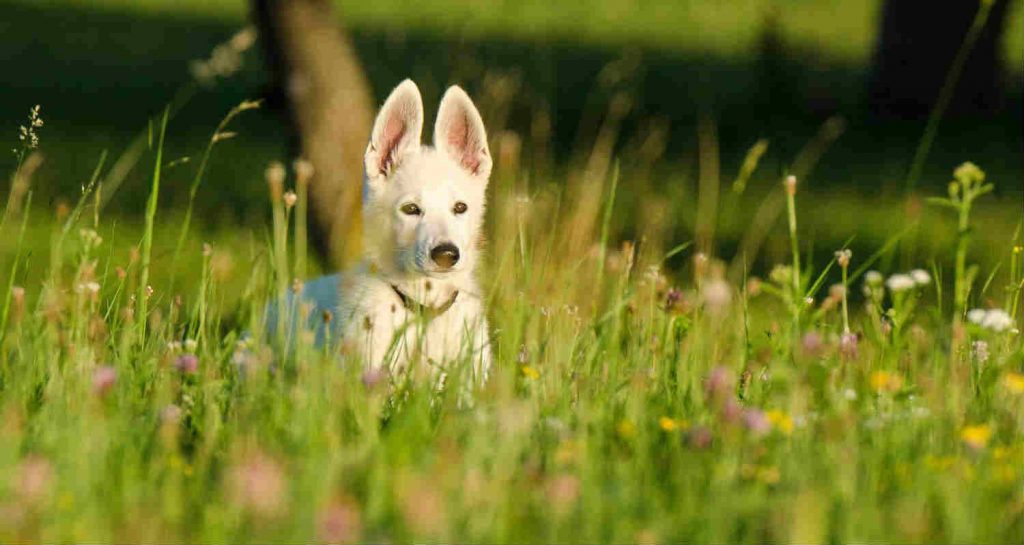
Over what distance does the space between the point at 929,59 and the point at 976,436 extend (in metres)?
14.8

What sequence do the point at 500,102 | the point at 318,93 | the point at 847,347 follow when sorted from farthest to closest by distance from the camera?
the point at 500,102, the point at 318,93, the point at 847,347

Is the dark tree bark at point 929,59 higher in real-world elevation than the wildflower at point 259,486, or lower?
higher

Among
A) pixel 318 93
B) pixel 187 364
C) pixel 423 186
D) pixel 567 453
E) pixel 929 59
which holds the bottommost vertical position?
pixel 567 453

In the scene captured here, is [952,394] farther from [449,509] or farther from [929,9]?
[929,9]

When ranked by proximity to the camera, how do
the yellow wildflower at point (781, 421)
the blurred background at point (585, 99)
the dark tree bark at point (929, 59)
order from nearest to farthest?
1. the yellow wildflower at point (781, 421)
2. the blurred background at point (585, 99)
3. the dark tree bark at point (929, 59)

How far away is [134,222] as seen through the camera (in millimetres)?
12672

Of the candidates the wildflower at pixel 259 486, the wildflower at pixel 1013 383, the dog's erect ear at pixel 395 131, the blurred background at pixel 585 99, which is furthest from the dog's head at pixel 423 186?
the wildflower at pixel 259 486

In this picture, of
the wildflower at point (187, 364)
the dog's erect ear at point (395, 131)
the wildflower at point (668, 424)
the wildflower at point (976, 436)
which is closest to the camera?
the wildflower at point (976, 436)

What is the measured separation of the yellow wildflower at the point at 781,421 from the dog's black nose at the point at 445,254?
1412 millimetres

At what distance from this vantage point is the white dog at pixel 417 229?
504cm

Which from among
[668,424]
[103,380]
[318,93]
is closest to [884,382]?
[668,424]

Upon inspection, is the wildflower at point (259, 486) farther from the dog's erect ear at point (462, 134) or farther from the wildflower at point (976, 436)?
the dog's erect ear at point (462, 134)

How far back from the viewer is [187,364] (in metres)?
4.16

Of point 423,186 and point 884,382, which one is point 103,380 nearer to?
point 423,186
